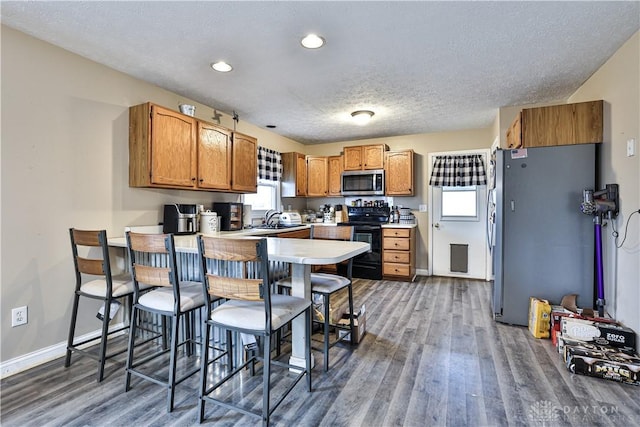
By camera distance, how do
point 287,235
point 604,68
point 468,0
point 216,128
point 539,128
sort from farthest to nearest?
point 287,235
point 216,128
point 539,128
point 604,68
point 468,0

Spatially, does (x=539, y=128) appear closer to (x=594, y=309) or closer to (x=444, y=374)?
(x=594, y=309)

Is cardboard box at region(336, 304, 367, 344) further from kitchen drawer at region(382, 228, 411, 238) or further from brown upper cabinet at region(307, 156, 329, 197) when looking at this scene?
brown upper cabinet at region(307, 156, 329, 197)

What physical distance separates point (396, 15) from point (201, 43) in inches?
56.2

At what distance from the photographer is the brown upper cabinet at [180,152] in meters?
2.87

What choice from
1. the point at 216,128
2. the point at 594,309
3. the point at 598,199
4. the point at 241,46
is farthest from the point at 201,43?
the point at 594,309

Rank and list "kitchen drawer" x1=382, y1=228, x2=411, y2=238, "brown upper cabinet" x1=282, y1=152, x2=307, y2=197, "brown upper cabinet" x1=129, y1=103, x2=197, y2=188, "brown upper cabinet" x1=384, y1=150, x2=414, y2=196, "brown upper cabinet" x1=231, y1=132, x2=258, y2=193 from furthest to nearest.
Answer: "brown upper cabinet" x1=282, y1=152, x2=307, y2=197 → "brown upper cabinet" x1=384, y1=150, x2=414, y2=196 → "kitchen drawer" x1=382, y1=228, x2=411, y2=238 → "brown upper cabinet" x1=231, y1=132, x2=258, y2=193 → "brown upper cabinet" x1=129, y1=103, x2=197, y2=188

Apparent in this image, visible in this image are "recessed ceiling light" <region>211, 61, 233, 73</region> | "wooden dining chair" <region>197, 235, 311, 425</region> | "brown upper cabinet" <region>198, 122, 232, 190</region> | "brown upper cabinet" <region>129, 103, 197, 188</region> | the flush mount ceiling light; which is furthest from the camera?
the flush mount ceiling light

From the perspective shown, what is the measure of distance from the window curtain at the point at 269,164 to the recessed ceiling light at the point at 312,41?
8.33 feet

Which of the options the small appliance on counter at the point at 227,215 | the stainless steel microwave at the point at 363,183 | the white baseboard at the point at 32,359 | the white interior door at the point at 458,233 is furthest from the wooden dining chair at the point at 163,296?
the white interior door at the point at 458,233

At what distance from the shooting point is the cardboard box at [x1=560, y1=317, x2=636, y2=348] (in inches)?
88.6

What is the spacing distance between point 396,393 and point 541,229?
81.8 inches

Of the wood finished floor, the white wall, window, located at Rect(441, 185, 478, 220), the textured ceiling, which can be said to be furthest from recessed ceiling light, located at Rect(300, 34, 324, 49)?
window, located at Rect(441, 185, 478, 220)

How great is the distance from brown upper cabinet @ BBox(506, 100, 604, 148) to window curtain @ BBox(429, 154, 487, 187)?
71.8 inches

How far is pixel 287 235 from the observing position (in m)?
4.31
